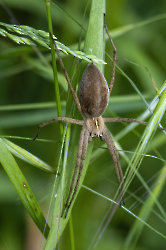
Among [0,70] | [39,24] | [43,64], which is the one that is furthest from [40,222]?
[39,24]

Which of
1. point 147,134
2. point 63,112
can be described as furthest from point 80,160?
point 63,112

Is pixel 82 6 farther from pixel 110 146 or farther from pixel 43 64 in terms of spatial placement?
pixel 110 146

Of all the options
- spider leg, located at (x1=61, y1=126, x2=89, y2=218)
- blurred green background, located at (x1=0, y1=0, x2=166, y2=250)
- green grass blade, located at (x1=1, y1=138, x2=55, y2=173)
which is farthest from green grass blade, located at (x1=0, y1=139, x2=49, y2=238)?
blurred green background, located at (x1=0, y1=0, x2=166, y2=250)

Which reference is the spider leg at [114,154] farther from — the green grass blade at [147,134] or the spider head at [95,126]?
the green grass blade at [147,134]

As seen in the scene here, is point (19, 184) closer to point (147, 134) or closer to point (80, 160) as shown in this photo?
point (80, 160)

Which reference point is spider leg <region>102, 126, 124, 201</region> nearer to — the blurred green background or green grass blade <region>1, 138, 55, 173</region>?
the blurred green background

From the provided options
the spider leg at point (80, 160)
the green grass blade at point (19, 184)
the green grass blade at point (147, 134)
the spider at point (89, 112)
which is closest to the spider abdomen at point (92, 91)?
the spider at point (89, 112)
